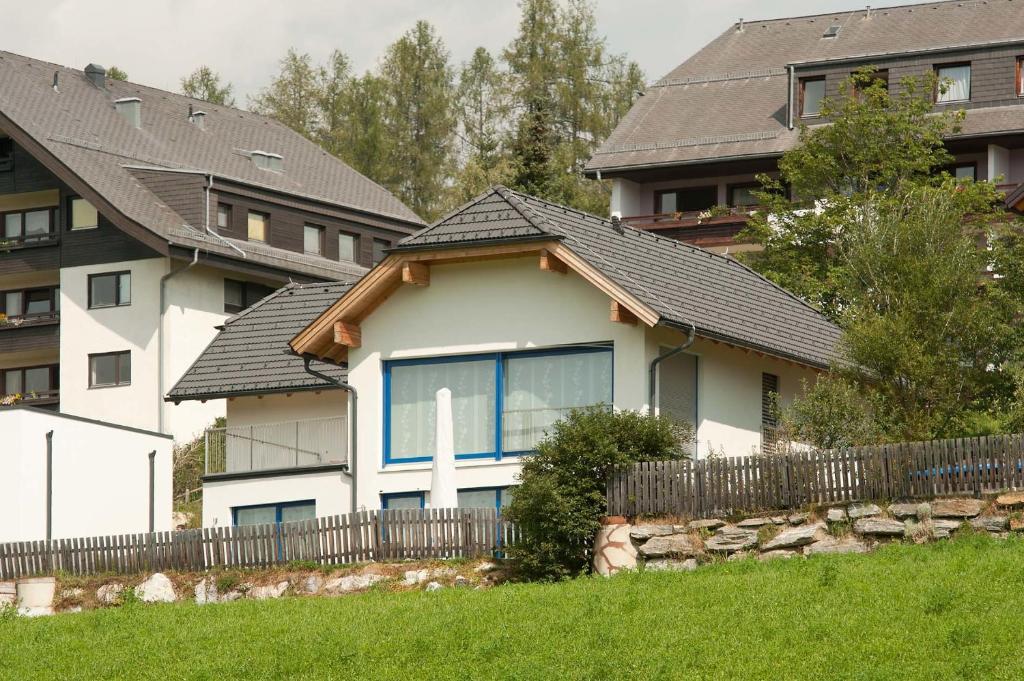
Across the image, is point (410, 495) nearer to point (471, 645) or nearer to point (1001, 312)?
point (1001, 312)

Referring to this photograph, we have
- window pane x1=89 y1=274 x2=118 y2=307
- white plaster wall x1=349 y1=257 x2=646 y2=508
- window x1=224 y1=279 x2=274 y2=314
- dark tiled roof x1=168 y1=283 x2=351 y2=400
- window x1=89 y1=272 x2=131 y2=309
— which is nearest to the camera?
white plaster wall x1=349 y1=257 x2=646 y2=508

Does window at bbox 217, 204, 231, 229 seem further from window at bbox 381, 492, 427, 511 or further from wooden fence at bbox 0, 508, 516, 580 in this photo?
wooden fence at bbox 0, 508, 516, 580

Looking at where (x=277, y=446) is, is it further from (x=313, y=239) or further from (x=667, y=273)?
(x=313, y=239)

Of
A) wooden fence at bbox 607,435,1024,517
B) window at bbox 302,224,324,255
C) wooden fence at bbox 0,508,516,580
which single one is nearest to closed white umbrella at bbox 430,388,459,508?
wooden fence at bbox 0,508,516,580

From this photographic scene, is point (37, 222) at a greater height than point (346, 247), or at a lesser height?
greater

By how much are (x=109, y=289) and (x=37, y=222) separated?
3.80 metres

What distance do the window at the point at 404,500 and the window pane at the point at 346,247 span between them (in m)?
28.6

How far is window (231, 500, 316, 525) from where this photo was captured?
38.8 metres

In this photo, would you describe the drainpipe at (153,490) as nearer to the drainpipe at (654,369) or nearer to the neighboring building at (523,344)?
the neighboring building at (523,344)

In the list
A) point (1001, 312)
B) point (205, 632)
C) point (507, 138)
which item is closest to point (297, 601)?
point (205, 632)

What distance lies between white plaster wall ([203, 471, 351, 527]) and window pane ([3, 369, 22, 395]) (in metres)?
19.8

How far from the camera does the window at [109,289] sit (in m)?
55.8

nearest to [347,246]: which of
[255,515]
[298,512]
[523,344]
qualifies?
[255,515]

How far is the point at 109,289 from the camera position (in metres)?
56.2
